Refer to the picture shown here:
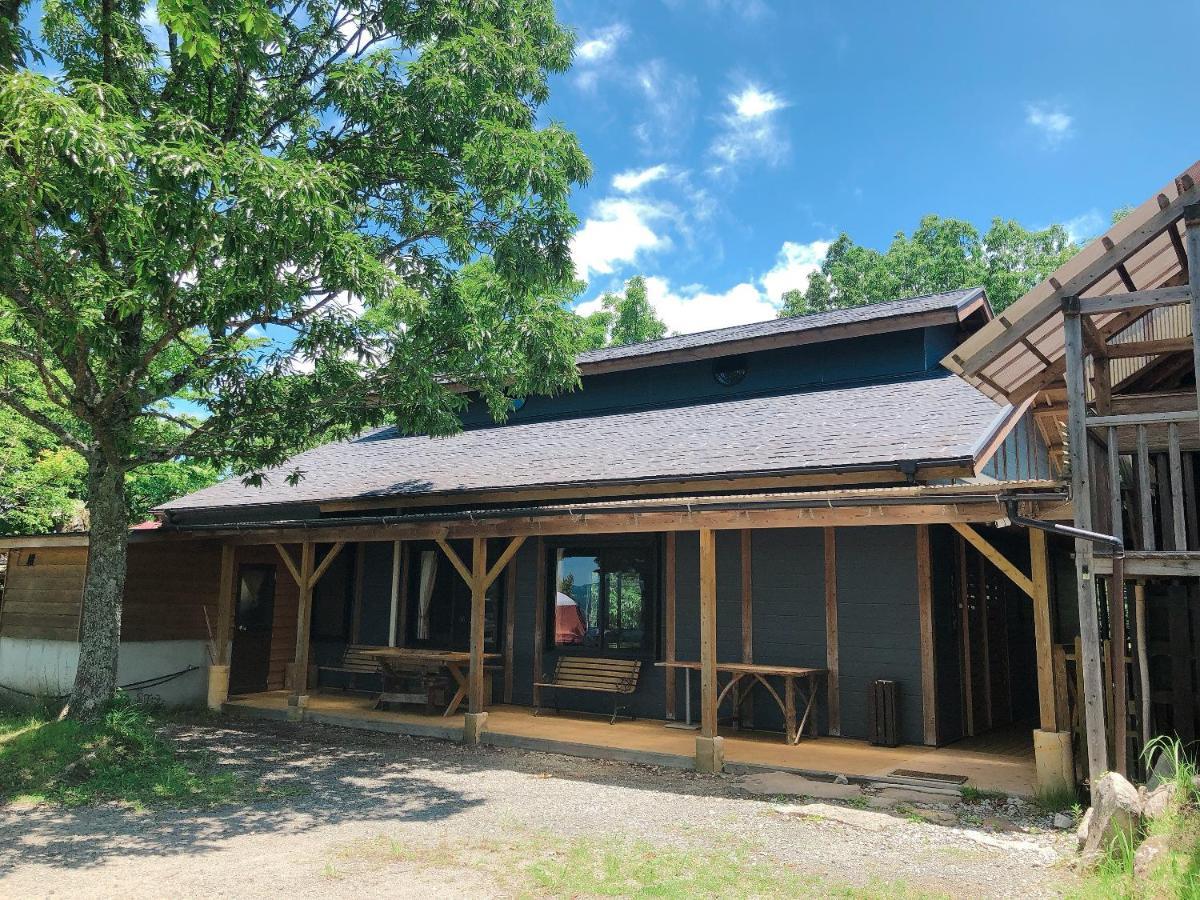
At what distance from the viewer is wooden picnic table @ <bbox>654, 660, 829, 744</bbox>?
8898 millimetres

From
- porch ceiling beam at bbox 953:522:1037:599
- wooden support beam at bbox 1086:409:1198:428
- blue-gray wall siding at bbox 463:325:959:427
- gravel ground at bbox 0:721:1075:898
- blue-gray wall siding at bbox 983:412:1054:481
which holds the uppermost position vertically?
blue-gray wall siding at bbox 463:325:959:427

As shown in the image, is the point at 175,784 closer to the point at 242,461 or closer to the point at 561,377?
the point at 242,461

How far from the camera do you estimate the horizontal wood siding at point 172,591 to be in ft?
39.8

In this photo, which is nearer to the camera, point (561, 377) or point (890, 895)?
point (890, 895)

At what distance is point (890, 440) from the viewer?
879 cm

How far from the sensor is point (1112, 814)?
15.8ft

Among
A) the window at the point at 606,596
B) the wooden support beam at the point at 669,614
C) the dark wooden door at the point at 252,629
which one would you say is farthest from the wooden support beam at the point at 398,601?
the wooden support beam at the point at 669,614

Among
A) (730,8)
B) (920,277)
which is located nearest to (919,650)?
(730,8)

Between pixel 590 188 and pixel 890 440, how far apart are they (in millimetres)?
4691

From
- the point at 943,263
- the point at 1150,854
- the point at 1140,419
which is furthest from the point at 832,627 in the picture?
the point at 943,263

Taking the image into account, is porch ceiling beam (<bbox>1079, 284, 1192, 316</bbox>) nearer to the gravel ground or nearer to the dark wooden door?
the gravel ground

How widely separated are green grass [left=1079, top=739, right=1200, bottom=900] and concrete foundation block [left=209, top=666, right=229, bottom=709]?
1095cm

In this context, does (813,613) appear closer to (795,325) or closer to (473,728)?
(473,728)

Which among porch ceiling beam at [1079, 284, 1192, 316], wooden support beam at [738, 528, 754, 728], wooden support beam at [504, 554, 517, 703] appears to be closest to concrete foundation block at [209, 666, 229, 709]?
wooden support beam at [504, 554, 517, 703]
